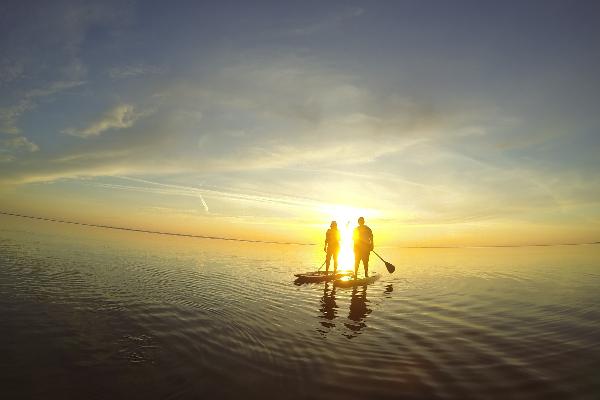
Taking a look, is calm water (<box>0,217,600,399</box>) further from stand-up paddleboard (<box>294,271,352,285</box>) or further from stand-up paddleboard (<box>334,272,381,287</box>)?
stand-up paddleboard (<box>294,271,352,285</box>)

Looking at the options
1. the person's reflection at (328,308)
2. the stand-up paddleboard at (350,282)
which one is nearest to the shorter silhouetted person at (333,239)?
the stand-up paddleboard at (350,282)

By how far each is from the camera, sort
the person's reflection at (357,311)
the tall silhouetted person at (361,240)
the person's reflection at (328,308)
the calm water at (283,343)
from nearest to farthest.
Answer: the calm water at (283,343) → the person's reflection at (357,311) → the person's reflection at (328,308) → the tall silhouetted person at (361,240)

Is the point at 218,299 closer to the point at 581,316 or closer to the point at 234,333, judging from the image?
the point at 234,333

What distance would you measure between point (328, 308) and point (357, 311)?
132 centimetres

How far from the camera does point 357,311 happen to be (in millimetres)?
13711

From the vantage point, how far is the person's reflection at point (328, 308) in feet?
38.1

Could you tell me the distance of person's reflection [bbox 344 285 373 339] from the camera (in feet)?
35.7

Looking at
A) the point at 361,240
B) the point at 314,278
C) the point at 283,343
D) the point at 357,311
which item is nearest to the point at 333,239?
the point at 361,240

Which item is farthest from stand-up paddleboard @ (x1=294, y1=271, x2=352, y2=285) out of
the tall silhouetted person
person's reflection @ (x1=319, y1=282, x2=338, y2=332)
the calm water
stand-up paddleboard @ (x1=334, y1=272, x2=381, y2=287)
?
the calm water

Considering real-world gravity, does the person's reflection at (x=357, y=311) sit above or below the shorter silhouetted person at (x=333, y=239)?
below

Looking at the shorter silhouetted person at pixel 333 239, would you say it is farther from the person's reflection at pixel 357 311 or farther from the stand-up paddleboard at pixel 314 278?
the person's reflection at pixel 357 311

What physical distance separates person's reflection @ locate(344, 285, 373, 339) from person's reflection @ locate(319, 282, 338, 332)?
67 centimetres

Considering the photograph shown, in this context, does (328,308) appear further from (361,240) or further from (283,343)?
(361,240)

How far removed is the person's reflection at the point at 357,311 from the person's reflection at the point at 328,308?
67 centimetres
